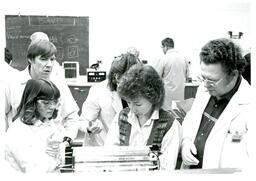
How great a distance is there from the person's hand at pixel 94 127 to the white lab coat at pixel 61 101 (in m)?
0.09

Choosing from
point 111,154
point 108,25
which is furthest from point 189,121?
point 108,25

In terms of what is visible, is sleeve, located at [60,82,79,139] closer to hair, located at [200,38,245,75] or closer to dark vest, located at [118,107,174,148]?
dark vest, located at [118,107,174,148]

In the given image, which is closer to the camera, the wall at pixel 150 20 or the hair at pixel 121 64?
the wall at pixel 150 20

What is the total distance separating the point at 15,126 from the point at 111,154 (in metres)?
0.45

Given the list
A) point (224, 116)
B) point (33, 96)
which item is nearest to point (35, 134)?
point (33, 96)

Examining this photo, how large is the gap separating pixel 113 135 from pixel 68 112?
0.26 metres

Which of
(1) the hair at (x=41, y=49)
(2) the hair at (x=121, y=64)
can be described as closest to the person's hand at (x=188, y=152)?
(2) the hair at (x=121, y=64)

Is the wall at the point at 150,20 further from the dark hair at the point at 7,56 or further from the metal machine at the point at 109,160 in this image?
the metal machine at the point at 109,160

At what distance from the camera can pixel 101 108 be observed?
2059mm

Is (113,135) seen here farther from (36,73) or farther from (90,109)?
(36,73)

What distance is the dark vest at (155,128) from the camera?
5.93 ft

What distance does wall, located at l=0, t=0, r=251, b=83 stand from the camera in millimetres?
1710

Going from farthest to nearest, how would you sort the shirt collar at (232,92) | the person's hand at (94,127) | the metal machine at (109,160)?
the person's hand at (94,127)
the shirt collar at (232,92)
the metal machine at (109,160)

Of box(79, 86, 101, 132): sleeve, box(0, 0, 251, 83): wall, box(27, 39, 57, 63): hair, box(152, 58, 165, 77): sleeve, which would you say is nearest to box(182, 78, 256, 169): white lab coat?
box(0, 0, 251, 83): wall
